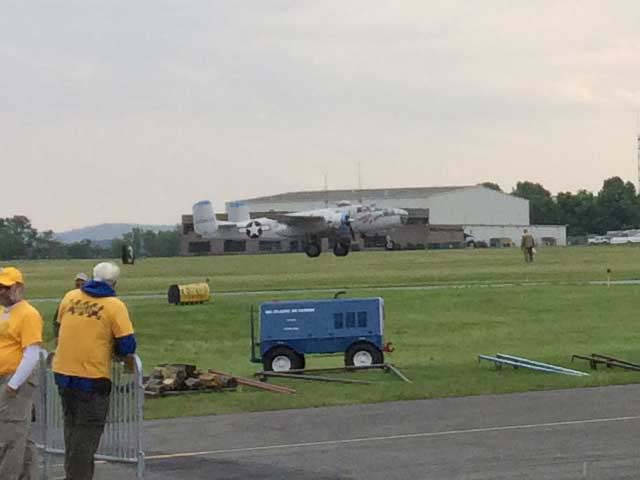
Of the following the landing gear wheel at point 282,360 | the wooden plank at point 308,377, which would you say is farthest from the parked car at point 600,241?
the wooden plank at point 308,377

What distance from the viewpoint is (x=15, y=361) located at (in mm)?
9562

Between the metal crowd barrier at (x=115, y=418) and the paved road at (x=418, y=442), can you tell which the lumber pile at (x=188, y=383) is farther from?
the metal crowd barrier at (x=115, y=418)

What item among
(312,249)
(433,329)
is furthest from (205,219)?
(433,329)

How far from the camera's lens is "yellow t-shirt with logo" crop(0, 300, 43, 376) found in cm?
952

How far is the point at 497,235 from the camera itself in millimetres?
168375

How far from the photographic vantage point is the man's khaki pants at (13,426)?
946cm

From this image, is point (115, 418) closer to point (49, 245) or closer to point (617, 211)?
point (49, 245)

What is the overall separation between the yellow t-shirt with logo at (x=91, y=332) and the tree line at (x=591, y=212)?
181 meters

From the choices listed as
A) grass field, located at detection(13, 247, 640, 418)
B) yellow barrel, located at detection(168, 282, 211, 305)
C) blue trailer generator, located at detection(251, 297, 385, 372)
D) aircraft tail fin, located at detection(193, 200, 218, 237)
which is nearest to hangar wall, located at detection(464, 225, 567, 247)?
aircraft tail fin, located at detection(193, 200, 218, 237)

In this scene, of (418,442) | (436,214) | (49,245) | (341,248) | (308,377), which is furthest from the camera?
(436,214)

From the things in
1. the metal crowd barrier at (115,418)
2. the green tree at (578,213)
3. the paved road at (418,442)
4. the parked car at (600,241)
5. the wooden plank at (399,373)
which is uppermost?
the green tree at (578,213)

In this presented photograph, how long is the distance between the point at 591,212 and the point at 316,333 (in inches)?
6773

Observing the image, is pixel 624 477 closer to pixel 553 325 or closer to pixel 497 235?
pixel 553 325

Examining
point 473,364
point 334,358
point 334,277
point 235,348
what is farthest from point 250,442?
point 334,277
